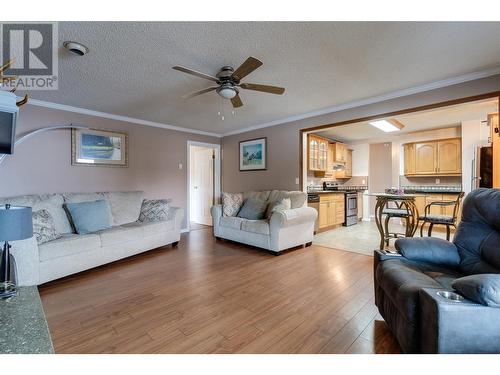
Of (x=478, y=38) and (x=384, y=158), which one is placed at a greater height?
(x=478, y=38)

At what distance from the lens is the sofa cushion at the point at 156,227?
357 centimetres

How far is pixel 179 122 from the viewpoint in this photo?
4730mm

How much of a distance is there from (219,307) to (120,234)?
1.92 meters

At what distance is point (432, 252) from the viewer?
1.86 meters

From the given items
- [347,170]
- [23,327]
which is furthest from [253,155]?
[23,327]

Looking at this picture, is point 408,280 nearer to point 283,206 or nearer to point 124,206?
point 283,206

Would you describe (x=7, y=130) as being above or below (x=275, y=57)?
below

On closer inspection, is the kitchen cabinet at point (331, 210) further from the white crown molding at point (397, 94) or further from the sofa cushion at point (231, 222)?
the sofa cushion at point (231, 222)

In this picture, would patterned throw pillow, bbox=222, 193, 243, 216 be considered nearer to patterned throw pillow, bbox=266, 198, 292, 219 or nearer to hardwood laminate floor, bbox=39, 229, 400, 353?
patterned throw pillow, bbox=266, 198, 292, 219

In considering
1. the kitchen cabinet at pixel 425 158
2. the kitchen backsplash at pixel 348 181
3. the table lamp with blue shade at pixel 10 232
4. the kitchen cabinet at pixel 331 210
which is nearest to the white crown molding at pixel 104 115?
the table lamp with blue shade at pixel 10 232

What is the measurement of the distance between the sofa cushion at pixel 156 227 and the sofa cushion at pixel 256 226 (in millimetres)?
1233
